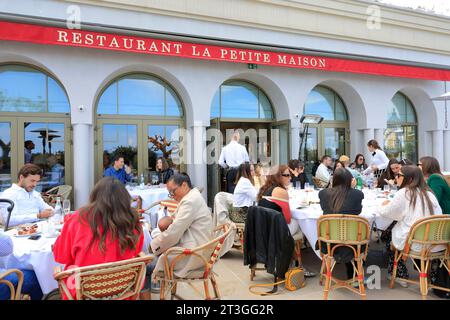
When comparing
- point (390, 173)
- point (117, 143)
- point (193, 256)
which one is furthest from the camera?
point (117, 143)

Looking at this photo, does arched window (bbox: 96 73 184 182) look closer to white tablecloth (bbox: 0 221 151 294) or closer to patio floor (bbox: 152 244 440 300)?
patio floor (bbox: 152 244 440 300)

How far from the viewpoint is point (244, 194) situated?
4.47m

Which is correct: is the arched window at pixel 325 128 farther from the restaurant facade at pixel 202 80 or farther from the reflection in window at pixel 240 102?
the reflection in window at pixel 240 102

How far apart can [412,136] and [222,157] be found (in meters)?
7.44

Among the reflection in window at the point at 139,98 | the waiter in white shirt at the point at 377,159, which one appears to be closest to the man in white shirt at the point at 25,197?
the reflection in window at the point at 139,98

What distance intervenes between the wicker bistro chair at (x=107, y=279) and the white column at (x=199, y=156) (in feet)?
17.9

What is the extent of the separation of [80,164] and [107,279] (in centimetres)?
511

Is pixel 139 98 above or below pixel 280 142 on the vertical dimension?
above

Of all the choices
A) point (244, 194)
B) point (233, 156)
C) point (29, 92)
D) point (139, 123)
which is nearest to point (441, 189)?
point (244, 194)

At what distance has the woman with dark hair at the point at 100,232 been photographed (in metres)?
2.08

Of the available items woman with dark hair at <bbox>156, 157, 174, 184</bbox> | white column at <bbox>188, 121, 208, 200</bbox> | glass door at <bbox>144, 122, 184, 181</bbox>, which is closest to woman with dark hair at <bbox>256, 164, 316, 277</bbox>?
woman with dark hair at <bbox>156, 157, 174, 184</bbox>

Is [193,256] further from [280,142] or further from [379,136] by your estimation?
[379,136]

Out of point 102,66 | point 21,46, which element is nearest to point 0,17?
point 21,46

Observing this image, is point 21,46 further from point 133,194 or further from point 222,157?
point 222,157
